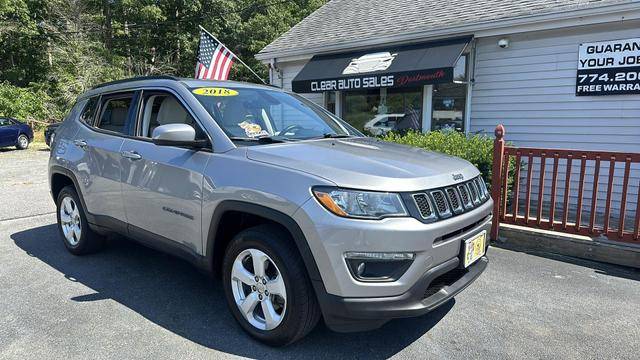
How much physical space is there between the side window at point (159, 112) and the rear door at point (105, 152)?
159mm

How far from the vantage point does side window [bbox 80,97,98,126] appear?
4.55m

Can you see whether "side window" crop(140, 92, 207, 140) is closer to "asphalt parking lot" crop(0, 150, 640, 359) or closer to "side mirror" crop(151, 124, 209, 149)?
"side mirror" crop(151, 124, 209, 149)

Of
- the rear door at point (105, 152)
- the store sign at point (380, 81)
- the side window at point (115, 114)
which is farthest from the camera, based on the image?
the store sign at point (380, 81)

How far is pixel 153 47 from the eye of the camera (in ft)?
99.1

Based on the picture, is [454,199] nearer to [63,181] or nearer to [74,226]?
[74,226]

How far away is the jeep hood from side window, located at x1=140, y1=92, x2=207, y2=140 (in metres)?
0.91

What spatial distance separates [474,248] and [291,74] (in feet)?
31.6

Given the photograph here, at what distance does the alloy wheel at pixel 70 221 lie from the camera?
15.1 feet

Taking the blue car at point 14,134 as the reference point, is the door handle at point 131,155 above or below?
above

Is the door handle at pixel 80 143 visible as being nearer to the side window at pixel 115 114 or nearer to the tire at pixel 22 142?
the side window at pixel 115 114

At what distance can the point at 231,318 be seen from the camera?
11.0 feet

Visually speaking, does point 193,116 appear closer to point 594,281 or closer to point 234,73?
point 594,281

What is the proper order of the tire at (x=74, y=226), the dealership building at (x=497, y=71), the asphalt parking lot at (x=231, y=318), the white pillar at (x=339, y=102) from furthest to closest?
the white pillar at (x=339, y=102) < the dealership building at (x=497, y=71) < the tire at (x=74, y=226) < the asphalt parking lot at (x=231, y=318)

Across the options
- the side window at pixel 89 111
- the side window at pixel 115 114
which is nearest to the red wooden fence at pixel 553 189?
the side window at pixel 115 114
